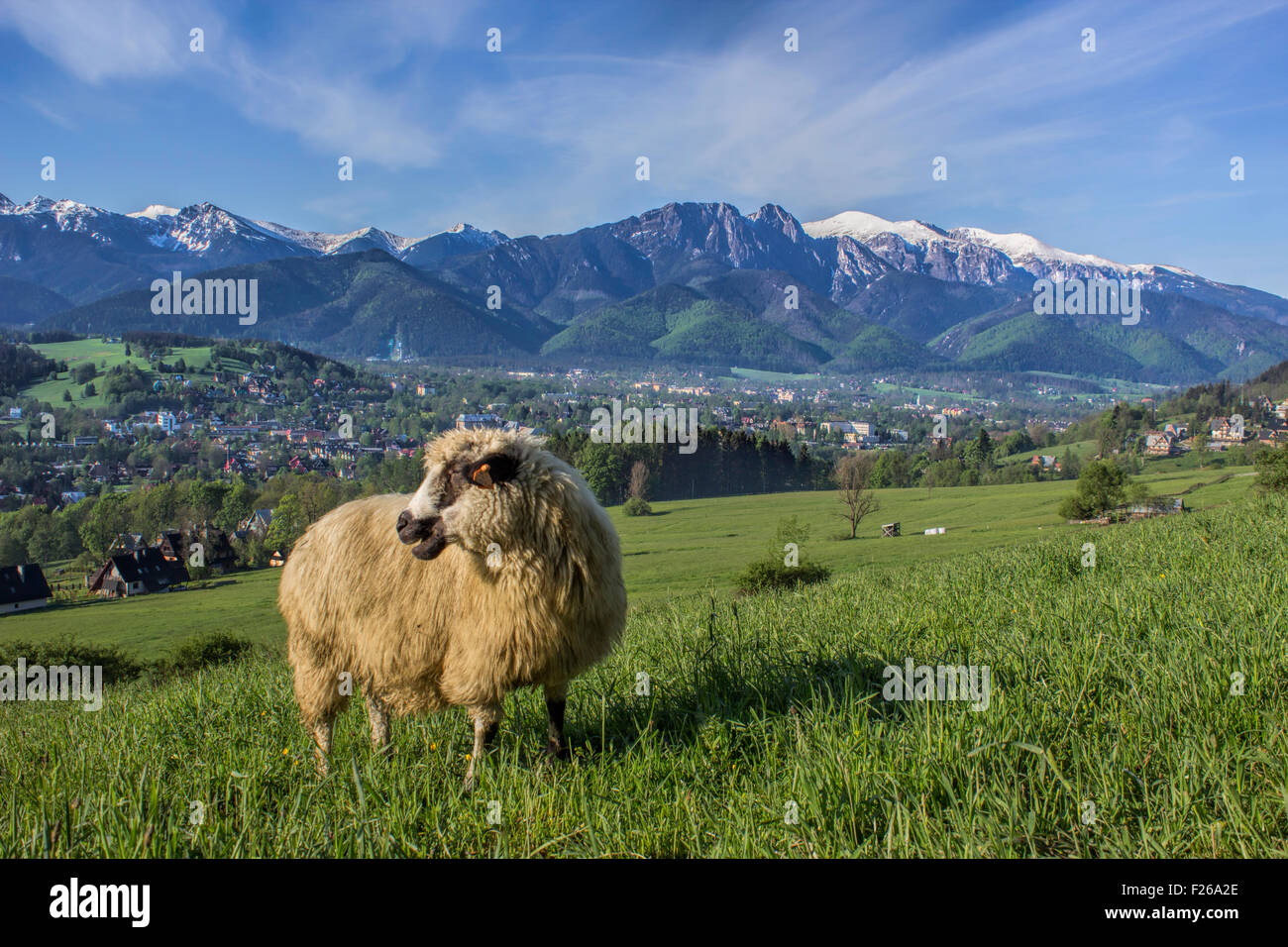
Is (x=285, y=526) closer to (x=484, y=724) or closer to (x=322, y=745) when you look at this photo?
(x=322, y=745)

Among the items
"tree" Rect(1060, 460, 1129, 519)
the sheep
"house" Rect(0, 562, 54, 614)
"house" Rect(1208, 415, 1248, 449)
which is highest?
"house" Rect(1208, 415, 1248, 449)

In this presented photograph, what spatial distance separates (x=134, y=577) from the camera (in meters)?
79.3

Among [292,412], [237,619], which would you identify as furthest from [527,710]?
[292,412]

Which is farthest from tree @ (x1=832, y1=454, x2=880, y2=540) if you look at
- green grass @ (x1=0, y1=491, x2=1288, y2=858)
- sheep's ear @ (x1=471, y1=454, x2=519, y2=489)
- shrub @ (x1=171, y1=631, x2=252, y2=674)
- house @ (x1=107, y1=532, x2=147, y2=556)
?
house @ (x1=107, y1=532, x2=147, y2=556)

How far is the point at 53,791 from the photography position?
12.7ft

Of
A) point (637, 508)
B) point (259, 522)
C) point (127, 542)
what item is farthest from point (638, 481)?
point (127, 542)

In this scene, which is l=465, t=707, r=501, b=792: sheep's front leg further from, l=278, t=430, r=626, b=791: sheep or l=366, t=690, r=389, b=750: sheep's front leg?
l=366, t=690, r=389, b=750: sheep's front leg

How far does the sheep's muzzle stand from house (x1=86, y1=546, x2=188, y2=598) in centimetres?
9267

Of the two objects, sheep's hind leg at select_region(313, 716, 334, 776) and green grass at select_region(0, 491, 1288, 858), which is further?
sheep's hind leg at select_region(313, 716, 334, 776)

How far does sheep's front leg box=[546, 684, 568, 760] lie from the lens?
4.53 metres

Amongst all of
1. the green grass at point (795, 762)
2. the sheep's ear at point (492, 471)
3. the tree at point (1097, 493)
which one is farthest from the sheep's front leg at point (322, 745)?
the tree at point (1097, 493)

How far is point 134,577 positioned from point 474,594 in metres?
95.5

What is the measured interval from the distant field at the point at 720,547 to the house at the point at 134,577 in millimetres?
3008
